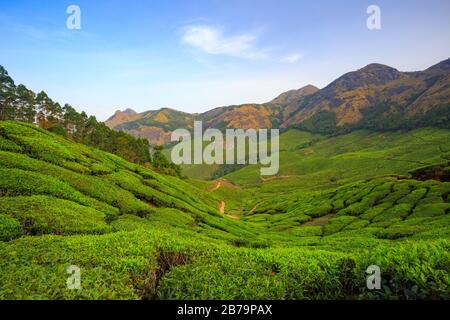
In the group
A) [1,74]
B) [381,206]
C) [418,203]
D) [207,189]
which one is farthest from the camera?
[207,189]

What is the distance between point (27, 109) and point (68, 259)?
9576 centimetres

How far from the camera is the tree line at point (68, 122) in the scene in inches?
3391

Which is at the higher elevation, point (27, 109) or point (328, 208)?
point (27, 109)

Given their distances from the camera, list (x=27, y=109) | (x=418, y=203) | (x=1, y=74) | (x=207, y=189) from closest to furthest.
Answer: (x=418, y=203), (x=1, y=74), (x=27, y=109), (x=207, y=189)

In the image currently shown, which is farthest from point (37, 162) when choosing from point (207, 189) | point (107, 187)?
point (207, 189)

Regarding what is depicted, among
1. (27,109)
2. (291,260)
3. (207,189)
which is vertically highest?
(27,109)

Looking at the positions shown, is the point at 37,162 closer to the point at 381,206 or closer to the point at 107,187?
the point at 107,187

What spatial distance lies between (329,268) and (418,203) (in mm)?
57111

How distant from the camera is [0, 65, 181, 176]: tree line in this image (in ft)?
283

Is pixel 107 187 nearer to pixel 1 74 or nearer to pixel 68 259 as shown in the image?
pixel 68 259

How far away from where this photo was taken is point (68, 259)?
1325 centimetres

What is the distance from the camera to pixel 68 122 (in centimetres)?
10538
